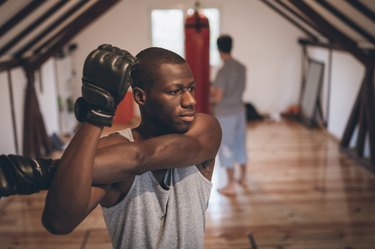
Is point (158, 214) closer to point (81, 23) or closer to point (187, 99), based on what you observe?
point (187, 99)

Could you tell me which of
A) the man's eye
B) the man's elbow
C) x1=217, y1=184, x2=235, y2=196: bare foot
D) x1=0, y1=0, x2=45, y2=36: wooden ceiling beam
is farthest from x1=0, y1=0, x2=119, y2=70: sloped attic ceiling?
the man's elbow

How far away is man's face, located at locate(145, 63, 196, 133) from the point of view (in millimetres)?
1069

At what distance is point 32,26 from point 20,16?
0.69 meters

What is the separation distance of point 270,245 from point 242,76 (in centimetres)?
154

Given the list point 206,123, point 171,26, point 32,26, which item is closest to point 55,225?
Result: point 206,123

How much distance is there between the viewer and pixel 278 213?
3.81 m

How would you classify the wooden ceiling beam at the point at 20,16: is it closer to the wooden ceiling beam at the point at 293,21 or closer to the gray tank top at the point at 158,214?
the gray tank top at the point at 158,214

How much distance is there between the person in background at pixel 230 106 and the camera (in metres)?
3.96

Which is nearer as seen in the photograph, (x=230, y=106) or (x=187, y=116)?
(x=187, y=116)

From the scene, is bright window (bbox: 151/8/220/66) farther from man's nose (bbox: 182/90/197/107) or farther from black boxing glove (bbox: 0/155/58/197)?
black boxing glove (bbox: 0/155/58/197)

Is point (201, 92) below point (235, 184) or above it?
above

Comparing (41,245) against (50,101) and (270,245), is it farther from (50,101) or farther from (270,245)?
(50,101)

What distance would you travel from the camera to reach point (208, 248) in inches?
126

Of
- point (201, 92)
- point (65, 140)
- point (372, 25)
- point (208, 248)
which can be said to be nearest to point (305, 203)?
point (208, 248)
